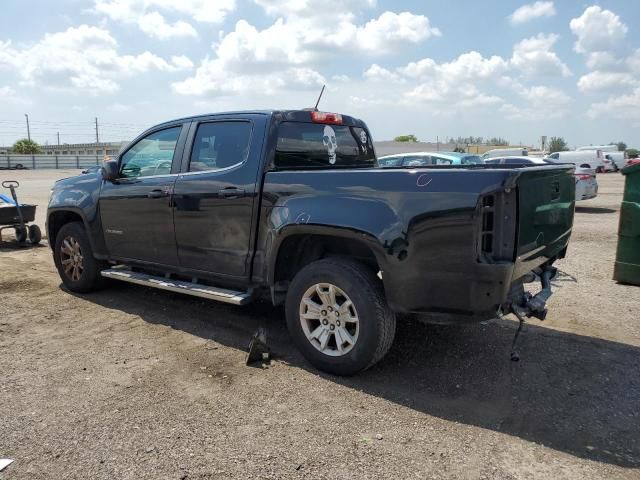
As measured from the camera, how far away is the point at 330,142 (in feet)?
17.0

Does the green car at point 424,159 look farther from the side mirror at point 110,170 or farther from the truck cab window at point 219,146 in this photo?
the truck cab window at point 219,146

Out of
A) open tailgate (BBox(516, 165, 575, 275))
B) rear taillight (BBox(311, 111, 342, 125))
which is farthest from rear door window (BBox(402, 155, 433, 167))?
open tailgate (BBox(516, 165, 575, 275))

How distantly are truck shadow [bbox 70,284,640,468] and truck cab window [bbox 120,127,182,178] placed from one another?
4.90 ft

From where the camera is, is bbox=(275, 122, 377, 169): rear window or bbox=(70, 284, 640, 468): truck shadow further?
bbox=(275, 122, 377, 169): rear window

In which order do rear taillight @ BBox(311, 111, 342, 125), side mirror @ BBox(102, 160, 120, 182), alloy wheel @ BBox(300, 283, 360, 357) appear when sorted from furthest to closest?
side mirror @ BBox(102, 160, 120, 182) < rear taillight @ BBox(311, 111, 342, 125) < alloy wheel @ BBox(300, 283, 360, 357)

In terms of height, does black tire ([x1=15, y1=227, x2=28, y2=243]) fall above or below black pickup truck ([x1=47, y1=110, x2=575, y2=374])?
below

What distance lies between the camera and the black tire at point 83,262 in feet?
20.0

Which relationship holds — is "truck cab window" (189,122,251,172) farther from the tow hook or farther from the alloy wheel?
the tow hook

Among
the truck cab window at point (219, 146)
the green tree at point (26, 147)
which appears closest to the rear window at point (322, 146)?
the truck cab window at point (219, 146)

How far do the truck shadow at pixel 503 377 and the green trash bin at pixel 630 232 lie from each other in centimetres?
96

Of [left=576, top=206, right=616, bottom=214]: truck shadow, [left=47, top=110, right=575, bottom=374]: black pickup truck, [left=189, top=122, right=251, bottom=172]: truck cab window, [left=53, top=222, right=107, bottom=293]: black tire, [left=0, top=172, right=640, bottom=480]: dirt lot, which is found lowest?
[left=0, top=172, right=640, bottom=480]: dirt lot

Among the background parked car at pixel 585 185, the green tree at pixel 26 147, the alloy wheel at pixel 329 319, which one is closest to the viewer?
the alloy wheel at pixel 329 319

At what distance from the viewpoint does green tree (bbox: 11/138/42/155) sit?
74.4m

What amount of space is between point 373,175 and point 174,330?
8.59 ft
